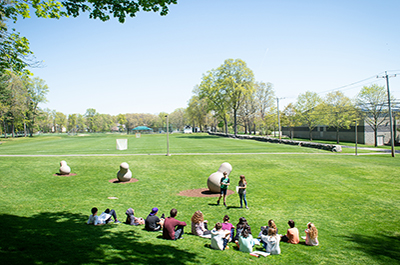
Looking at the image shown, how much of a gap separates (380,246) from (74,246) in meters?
9.99

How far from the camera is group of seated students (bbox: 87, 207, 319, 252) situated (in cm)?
894

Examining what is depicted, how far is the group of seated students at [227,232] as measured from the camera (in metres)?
8.94

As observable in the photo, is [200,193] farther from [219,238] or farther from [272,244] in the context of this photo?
[272,244]

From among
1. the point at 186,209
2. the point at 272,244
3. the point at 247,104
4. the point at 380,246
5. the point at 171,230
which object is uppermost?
the point at 247,104

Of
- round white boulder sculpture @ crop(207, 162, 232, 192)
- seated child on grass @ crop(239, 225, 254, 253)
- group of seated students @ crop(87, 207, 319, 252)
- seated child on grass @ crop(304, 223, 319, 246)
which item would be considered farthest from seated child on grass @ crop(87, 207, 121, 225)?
seated child on grass @ crop(304, 223, 319, 246)

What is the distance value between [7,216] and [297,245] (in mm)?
11334

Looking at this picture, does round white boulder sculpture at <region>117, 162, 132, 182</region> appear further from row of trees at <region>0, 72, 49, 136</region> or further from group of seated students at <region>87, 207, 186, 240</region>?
row of trees at <region>0, 72, 49, 136</region>

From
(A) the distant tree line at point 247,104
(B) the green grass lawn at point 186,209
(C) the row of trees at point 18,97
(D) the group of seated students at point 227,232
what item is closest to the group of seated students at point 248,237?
(D) the group of seated students at point 227,232

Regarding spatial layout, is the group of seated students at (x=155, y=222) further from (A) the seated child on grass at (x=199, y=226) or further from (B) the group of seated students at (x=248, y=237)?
(B) the group of seated students at (x=248, y=237)

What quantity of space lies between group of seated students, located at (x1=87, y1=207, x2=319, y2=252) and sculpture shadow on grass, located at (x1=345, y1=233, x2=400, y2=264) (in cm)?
166

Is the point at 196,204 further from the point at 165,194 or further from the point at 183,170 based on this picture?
the point at 183,170

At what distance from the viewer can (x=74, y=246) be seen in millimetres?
Answer: 8086

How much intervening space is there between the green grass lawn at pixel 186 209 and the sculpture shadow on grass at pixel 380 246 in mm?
34

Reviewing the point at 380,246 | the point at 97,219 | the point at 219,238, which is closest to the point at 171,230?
the point at 219,238
